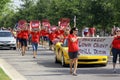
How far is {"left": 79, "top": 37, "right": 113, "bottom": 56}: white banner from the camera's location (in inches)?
711

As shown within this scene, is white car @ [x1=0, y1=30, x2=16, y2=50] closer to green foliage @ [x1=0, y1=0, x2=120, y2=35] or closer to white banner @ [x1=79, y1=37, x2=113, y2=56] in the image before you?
green foliage @ [x1=0, y1=0, x2=120, y2=35]

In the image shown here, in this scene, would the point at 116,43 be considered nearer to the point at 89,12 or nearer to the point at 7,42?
the point at 7,42

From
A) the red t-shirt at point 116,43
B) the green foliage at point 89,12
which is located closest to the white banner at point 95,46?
the red t-shirt at point 116,43

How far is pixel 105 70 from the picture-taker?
677 inches

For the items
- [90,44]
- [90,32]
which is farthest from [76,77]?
[90,32]

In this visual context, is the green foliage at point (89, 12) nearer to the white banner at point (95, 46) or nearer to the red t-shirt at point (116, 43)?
the white banner at point (95, 46)

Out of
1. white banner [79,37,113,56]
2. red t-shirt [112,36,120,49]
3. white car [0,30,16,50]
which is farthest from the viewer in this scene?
white car [0,30,16,50]

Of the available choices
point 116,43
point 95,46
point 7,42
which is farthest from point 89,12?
point 116,43

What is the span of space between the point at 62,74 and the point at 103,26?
26.0m

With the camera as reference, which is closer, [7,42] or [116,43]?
[116,43]

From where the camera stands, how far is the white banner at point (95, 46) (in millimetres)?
18062

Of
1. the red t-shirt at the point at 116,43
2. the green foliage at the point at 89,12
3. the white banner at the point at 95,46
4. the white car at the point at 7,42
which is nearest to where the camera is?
the red t-shirt at the point at 116,43

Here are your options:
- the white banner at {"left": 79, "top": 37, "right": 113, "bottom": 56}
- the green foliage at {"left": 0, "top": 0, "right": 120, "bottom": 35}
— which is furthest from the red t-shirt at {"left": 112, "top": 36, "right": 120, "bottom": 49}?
the green foliage at {"left": 0, "top": 0, "right": 120, "bottom": 35}

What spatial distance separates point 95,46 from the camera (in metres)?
18.2
